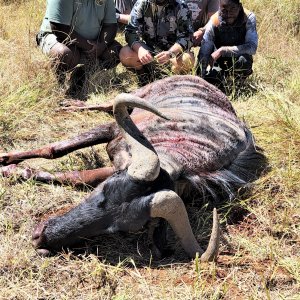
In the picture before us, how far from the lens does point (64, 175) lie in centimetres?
393

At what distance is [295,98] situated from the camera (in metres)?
5.57

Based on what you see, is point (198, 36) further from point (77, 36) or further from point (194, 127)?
point (194, 127)

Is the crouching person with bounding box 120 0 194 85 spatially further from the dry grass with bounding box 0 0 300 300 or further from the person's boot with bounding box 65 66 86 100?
the person's boot with bounding box 65 66 86 100

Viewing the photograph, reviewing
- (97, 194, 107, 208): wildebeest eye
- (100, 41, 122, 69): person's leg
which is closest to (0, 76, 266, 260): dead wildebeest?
(97, 194, 107, 208): wildebeest eye

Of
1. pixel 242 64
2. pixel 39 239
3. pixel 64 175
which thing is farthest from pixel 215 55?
pixel 39 239

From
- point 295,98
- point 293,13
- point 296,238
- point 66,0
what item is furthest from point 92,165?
point 293,13

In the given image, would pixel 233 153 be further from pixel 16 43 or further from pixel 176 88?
pixel 16 43

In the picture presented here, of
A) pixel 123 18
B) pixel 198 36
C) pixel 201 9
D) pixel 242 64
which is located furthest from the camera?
pixel 123 18

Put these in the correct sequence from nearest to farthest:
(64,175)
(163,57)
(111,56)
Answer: (64,175)
(163,57)
(111,56)

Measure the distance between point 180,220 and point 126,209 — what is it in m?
0.33

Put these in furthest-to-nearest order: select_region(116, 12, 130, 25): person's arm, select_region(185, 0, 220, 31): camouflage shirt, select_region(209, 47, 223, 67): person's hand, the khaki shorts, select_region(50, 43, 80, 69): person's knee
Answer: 1. select_region(116, 12, 130, 25): person's arm
2. select_region(185, 0, 220, 31): camouflage shirt
3. select_region(209, 47, 223, 67): person's hand
4. the khaki shorts
5. select_region(50, 43, 80, 69): person's knee

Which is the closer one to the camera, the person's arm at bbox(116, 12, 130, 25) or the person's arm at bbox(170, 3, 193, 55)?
the person's arm at bbox(170, 3, 193, 55)

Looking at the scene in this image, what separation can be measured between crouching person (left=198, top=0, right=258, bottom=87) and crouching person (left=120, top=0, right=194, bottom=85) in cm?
21

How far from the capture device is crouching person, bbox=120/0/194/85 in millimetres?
5637
